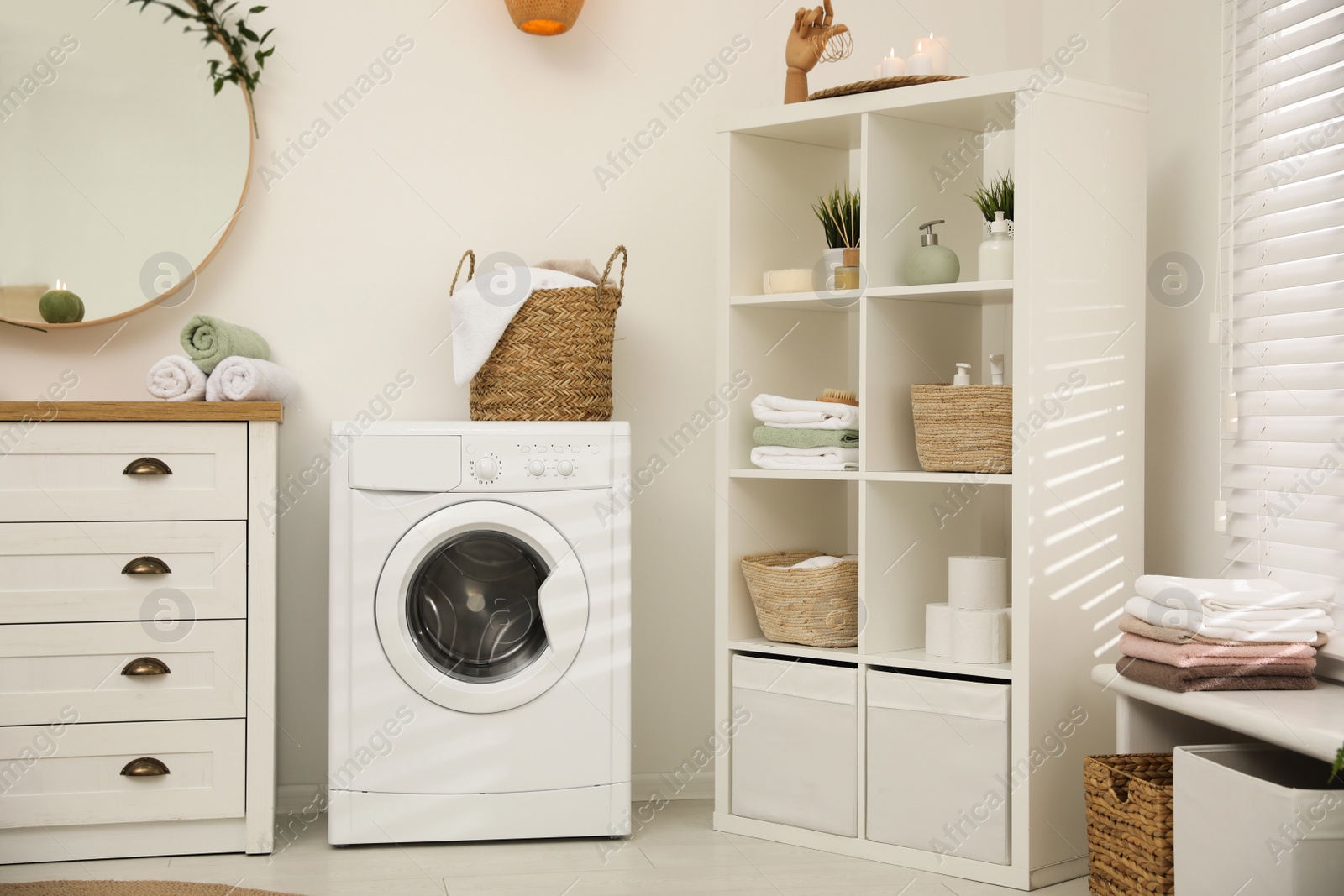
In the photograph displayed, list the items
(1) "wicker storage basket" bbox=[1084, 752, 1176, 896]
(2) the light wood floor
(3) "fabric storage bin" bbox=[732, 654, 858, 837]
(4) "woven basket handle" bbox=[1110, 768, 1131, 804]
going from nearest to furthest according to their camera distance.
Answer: (1) "wicker storage basket" bbox=[1084, 752, 1176, 896], (4) "woven basket handle" bbox=[1110, 768, 1131, 804], (2) the light wood floor, (3) "fabric storage bin" bbox=[732, 654, 858, 837]

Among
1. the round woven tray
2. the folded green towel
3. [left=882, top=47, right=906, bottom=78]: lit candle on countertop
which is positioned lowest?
the folded green towel

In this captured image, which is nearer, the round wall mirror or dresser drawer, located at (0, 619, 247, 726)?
dresser drawer, located at (0, 619, 247, 726)

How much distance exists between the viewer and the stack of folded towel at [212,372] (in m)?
2.37

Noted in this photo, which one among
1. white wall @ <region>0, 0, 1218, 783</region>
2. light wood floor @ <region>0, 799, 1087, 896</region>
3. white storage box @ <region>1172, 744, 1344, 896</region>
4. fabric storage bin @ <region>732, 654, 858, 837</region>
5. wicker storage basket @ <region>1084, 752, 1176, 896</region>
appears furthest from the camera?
white wall @ <region>0, 0, 1218, 783</region>

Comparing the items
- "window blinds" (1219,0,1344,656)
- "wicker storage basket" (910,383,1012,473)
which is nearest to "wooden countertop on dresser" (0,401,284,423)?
"wicker storage basket" (910,383,1012,473)

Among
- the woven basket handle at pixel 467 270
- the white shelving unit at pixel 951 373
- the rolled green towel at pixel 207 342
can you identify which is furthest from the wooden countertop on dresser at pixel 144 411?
the white shelving unit at pixel 951 373

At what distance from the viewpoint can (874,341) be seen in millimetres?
2412

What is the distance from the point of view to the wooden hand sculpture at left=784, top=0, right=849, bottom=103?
2.57 meters

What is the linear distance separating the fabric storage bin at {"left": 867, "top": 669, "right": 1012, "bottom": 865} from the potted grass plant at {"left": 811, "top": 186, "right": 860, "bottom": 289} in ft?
2.82

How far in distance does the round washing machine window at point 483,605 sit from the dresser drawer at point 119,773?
45 cm

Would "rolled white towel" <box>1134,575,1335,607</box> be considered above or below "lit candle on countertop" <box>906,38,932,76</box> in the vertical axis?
below

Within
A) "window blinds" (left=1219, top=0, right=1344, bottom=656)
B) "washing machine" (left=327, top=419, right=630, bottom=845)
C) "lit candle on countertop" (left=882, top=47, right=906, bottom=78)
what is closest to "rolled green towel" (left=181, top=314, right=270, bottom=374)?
"washing machine" (left=327, top=419, right=630, bottom=845)

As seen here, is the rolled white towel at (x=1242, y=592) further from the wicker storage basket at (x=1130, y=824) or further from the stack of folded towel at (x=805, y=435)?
the stack of folded towel at (x=805, y=435)

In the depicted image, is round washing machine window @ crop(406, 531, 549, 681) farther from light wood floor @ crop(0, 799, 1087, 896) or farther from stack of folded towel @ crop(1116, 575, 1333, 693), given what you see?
stack of folded towel @ crop(1116, 575, 1333, 693)
